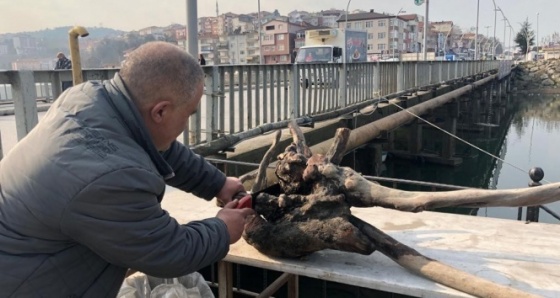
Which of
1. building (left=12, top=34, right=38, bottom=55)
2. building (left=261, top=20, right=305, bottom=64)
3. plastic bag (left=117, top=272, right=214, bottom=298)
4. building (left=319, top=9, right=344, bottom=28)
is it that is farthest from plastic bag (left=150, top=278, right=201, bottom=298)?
building (left=319, top=9, right=344, bottom=28)

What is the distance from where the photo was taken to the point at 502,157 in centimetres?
2647

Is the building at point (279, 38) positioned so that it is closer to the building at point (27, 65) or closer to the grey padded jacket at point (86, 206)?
the building at point (27, 65)

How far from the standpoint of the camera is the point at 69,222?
6.01ft

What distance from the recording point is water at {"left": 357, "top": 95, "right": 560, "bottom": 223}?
62.6 feet

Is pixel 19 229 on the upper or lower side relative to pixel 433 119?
upper

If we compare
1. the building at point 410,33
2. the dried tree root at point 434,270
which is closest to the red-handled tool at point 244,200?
the dried tree root at point 434,270

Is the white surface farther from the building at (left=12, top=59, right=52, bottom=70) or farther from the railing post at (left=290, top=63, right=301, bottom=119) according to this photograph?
the railing post at (left=290, top=63, right=301, bottom=119)

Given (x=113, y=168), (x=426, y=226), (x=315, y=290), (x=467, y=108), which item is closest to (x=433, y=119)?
(x=467, y=108)

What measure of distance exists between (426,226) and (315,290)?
3652 millimetres

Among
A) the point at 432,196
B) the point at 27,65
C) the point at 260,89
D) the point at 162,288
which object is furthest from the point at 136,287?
the point at 260,89

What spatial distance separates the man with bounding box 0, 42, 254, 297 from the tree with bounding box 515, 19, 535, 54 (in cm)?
11104

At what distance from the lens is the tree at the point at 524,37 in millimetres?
102625

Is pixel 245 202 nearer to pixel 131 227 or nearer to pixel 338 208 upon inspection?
pixel 338 208

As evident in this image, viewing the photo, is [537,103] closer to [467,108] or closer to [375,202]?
[467,108]
